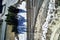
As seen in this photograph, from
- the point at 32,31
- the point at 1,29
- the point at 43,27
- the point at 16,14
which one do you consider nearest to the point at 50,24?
the point at 43,27

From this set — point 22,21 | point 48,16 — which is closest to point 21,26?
point 22,21

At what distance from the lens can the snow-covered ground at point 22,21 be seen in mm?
1563

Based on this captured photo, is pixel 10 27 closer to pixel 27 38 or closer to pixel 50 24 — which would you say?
pixel 27 38

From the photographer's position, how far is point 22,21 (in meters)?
1.59

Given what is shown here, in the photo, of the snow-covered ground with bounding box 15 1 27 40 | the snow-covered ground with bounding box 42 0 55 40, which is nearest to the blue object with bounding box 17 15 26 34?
the snow-covered ground with bounding box 15 1 27 40

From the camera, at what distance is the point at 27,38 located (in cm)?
155

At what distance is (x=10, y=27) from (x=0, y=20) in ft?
0.41

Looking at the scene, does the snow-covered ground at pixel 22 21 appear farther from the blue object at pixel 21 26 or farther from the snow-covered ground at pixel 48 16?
the snow-covered ground at pixel 48 16

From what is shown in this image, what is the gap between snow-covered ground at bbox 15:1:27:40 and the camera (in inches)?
61.6

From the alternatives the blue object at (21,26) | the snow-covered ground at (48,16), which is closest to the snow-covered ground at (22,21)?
the blue object at (21,26)

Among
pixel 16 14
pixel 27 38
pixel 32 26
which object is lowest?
pixel 27 38

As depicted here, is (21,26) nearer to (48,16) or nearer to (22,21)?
(22,21)

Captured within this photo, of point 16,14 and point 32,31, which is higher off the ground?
point 16,14

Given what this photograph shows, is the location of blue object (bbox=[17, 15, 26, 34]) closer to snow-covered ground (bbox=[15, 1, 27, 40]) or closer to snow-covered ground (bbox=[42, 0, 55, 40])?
snow-covered ground (bbox=[15, 1, 27, 40])
